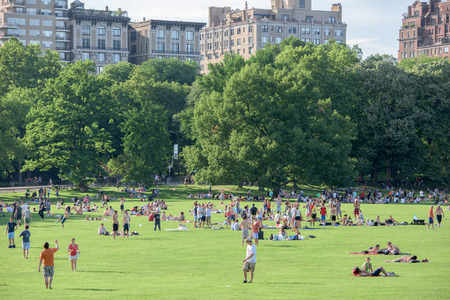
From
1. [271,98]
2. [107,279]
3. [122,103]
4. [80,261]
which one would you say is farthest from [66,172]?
[107,279]

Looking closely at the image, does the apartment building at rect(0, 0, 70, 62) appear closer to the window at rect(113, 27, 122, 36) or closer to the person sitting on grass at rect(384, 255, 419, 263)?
the window at rect(113, 27, 122, 36)

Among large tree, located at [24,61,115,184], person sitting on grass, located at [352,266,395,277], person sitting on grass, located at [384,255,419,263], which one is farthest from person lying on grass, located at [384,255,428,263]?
large tree, located at [24,61,115,184]

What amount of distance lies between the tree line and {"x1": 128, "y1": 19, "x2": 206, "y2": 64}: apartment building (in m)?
78.3

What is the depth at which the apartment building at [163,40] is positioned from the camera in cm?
19162

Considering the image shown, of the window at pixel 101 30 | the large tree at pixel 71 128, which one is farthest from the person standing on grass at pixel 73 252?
the window at pixel 101 30

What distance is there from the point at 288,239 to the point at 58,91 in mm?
59189

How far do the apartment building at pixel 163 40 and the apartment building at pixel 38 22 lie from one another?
19251 mm

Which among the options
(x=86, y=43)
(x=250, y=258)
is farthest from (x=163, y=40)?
(x=250, y=258)

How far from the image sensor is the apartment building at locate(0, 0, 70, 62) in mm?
177750

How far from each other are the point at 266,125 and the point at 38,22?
11420 cm

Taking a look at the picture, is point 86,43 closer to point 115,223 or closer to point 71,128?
point 71,128

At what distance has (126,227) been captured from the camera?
44344 mm

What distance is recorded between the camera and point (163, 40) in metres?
193

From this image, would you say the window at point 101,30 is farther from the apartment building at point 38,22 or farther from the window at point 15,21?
the window at point 15,21
